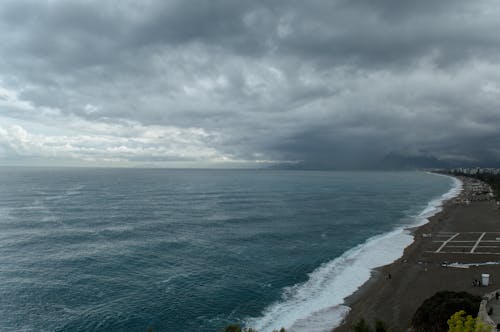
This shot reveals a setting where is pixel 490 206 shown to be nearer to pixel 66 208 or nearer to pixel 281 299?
pixel 281 299

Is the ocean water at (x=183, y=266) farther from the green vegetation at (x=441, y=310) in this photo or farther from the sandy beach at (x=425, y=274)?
the green vegetation at (x=441, y=310)

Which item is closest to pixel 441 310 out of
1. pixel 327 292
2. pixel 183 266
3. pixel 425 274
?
pixel 327 292

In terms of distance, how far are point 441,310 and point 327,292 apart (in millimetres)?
18174

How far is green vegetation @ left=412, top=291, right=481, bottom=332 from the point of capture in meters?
36.2

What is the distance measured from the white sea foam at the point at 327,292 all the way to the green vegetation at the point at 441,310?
30.9ft

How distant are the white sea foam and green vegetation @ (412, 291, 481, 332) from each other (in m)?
9.43

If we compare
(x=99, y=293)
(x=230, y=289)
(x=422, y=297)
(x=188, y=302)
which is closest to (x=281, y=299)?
(x=230, y=289)

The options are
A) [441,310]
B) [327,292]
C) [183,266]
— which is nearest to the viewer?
[441,310]

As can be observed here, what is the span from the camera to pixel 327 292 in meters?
52.7

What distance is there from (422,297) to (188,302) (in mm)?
31577

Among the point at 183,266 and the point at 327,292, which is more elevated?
the point at 183,266

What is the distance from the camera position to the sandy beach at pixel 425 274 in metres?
45.4

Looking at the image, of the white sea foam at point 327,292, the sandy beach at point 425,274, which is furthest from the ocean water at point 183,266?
the sandy beach at point 425,274

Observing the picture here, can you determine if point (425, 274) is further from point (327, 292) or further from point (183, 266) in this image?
point (183, 266)
